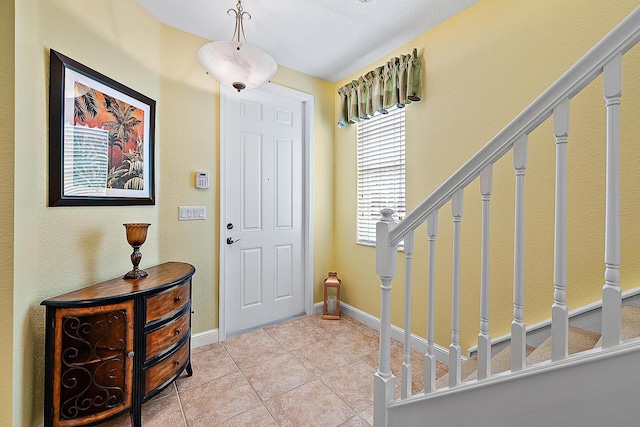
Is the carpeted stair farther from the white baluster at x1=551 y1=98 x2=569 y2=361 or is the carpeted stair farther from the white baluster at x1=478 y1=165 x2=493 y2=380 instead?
the white baluster at x1=551 y1=98 x2=569 y2=361

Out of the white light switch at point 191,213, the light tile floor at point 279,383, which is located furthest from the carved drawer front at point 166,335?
the white light switch at point 191,213

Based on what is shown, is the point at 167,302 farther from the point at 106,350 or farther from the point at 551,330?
the point at 551,330

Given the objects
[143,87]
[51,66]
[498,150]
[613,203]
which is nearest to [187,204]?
[143,87]

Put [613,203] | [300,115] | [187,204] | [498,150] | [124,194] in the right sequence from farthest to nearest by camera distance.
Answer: [300,115], [187,204], [124,194], [498,150], [613,203]

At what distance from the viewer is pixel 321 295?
10.5ft

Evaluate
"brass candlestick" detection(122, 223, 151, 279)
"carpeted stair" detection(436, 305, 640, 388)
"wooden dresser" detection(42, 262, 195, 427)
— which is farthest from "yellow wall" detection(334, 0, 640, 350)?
"brass candlestick" detection(122, 223, 151, 279)

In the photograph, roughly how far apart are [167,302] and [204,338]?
0.93 m

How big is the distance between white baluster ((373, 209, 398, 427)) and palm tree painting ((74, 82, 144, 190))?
1.74 meters

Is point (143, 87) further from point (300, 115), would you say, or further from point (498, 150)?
point (498, 150)

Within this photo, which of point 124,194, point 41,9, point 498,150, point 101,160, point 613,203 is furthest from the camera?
point 124,194

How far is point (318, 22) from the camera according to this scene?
2180mm

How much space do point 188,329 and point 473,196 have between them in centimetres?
221

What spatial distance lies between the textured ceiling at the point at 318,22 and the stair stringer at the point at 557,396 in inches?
88.7

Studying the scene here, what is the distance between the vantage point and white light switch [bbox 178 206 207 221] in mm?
2316
